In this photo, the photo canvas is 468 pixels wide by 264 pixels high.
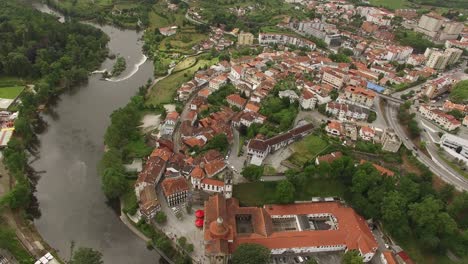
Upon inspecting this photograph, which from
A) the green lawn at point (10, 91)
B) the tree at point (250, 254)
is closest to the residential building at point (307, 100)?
the tree at point (250, 254)

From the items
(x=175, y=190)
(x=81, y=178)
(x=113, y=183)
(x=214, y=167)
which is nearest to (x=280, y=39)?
(x=214, y=167)

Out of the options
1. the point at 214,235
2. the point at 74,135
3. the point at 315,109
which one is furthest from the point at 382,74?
the point at 74,135

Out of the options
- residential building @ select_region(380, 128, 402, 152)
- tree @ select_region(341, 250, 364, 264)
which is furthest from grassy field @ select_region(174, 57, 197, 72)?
tree @ select_region(341, 250, 364, 264)

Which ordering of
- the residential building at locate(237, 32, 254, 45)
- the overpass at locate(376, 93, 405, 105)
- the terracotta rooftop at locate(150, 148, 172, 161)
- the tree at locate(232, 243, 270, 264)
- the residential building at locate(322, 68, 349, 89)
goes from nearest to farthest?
the tree at locate(232, 243, 270, 264) → the terracotta rooftop at locate(150, 148, 172, 161) → the overpass at locate(376, 93, 405, 105) → the residential building at locate(322, 68, 349, 89) → the residential building at locate(237, 32, 254, 45)

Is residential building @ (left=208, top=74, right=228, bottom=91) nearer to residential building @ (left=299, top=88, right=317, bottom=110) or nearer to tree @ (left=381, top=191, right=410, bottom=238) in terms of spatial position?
residential building @ (left=299, top=88, right=317, bottom=110)

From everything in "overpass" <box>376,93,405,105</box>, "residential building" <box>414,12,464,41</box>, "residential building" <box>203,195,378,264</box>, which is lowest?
"residential building" <box>203,195,378,264</box>

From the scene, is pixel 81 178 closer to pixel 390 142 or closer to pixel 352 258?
pixel 352 258
